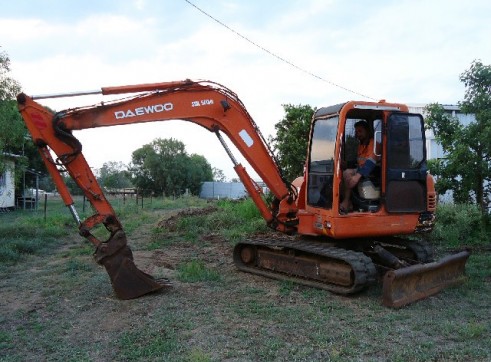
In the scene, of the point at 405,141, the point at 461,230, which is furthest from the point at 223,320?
the point at 461,230

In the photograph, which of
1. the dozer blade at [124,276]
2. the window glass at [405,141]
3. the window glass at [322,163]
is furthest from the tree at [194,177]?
the dozer blade at [124,276]

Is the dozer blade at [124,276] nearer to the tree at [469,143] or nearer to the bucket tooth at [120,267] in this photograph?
the bucket tooth at [120,267]

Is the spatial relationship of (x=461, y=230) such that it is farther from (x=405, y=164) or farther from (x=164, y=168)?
(x=164, y=168)

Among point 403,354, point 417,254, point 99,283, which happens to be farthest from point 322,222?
point 99,283

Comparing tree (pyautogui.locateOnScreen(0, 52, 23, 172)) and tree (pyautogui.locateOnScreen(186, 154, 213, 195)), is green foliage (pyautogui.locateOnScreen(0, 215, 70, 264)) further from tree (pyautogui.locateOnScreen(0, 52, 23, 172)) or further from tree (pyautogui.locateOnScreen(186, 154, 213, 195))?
tree (pyautogui.locateOnScreen(186, 154, 213, 195))

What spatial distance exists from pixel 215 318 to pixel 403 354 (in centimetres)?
225

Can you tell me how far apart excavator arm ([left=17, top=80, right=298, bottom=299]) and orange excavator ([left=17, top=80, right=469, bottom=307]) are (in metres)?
0.01

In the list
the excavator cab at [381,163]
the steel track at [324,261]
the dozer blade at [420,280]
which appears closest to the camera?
the dozer blade at [420,280]

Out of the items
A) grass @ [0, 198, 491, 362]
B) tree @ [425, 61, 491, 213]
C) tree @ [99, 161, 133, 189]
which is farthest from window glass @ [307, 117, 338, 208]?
tree @ [99, 161, 133, 189]

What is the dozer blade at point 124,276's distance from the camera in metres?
7.06

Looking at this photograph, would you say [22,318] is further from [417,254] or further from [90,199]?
[417,254]

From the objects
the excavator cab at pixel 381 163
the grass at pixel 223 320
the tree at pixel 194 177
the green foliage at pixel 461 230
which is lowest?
the grass at pixel 223 320

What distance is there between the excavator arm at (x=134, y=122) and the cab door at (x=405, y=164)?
172 centimetres

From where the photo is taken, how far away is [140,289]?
7.17 meters
